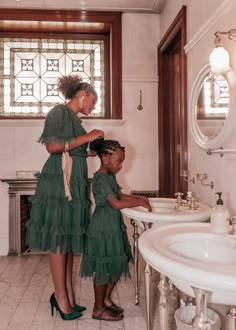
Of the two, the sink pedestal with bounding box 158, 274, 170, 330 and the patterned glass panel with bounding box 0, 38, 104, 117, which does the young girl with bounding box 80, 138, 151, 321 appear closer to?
the sink pedestal with bounding box 158, 274, 170, 330

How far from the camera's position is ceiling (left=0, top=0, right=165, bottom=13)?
3254mm

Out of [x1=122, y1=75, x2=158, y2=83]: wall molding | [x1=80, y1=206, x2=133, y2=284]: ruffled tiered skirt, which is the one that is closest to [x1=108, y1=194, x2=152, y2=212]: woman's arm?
[x1=80, y1=206, x2=133, y2=284]: ruffled tiered skirt

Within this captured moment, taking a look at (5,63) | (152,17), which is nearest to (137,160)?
(152,17)

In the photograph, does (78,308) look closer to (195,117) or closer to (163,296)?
(163,296)

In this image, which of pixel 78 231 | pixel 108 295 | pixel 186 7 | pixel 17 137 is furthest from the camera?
pixel 17 137

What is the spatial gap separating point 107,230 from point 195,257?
74 centimetres

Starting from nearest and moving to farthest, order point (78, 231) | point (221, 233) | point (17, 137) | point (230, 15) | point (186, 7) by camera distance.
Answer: point (221, 233)
point (230, 15)
point (78, 231)
point (186, 7)
point (17, 137)

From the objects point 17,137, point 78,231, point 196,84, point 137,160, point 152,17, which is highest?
point 152,17

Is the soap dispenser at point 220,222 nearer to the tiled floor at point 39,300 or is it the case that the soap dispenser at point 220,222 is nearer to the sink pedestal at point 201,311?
the sink pedestal at point 201,311

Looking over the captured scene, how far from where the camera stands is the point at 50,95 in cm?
363

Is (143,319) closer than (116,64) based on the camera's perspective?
Yes

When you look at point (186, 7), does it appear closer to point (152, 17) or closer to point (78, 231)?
point (152, 17)

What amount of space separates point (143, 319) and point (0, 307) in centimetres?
93

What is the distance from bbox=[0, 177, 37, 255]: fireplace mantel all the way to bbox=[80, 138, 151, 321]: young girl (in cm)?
156
